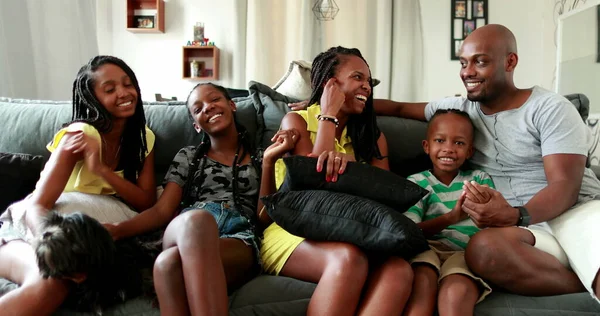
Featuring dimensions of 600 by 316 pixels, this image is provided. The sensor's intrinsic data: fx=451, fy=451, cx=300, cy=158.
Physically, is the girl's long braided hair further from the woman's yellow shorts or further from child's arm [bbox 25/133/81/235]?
child's arm [bbox 25/133/81/235]

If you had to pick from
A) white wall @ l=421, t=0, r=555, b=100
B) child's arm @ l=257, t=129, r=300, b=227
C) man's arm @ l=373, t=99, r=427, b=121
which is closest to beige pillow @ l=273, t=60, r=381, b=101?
man's arm @ l=373, t=99, r=427, b=121

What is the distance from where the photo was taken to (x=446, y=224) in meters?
1.29

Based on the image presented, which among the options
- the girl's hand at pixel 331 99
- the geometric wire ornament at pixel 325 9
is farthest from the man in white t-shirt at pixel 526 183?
the geometric wire ornament at pixel 325 9

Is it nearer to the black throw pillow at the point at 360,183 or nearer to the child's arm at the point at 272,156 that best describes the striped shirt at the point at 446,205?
the black throw pillow at the point at 360,183

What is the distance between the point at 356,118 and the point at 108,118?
829 mm

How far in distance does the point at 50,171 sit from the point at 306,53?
8.60 ft

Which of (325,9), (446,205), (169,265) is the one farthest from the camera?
(325,9)

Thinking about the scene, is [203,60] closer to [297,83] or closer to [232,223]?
[297,83]

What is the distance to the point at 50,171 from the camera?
1261 millimetres

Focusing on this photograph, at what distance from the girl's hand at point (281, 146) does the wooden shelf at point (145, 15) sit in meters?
2.67

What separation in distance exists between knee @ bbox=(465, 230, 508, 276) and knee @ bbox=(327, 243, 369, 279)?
28cm

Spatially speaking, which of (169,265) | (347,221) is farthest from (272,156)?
(169,265)

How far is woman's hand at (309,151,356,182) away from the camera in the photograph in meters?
1.23

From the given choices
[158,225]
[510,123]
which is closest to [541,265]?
[510,123]
